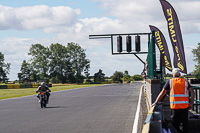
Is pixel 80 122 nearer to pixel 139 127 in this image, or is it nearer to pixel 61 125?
pixel 61 125

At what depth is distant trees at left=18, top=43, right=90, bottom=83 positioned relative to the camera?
384 ft

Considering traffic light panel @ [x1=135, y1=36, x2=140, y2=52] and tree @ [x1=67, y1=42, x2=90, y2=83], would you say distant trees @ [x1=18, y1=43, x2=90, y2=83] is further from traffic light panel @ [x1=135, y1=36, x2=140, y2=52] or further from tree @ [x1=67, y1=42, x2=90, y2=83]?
traffic light panel @ [x1=135, y1=36, x2=140, y2=52]

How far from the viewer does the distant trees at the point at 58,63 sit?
4606 inches

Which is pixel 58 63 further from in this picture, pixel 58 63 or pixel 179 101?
pixel 179 101

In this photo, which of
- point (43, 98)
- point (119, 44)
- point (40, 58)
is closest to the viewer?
point (43, 98)

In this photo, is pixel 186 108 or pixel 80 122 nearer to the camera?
pixel 186 108

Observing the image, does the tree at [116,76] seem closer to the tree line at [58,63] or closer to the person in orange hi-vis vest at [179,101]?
the tree line at [58,63]

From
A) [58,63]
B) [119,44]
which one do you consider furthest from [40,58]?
[119,44]

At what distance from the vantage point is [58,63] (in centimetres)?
12012

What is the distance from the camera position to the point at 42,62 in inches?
4569

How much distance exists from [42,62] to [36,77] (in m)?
8.66

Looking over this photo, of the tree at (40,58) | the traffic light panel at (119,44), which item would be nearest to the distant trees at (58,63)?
the tree at (40,58)

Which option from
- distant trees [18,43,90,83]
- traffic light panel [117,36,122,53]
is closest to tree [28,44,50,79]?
distant trees [18,43,90,83]

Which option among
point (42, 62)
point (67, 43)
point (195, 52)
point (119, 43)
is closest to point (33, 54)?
point (42, 62)
